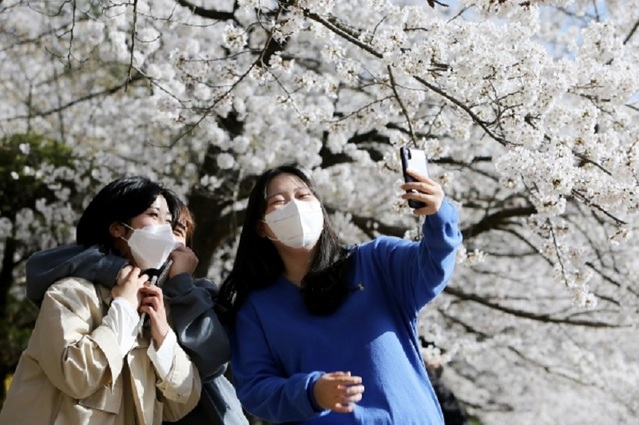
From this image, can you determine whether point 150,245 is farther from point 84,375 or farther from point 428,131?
point 428,131

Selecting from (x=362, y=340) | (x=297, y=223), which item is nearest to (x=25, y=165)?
(x=297, y=223)

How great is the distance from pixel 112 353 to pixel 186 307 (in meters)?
0.35

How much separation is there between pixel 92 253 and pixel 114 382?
0.40 meters

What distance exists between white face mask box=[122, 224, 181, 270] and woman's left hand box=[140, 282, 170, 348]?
8cm

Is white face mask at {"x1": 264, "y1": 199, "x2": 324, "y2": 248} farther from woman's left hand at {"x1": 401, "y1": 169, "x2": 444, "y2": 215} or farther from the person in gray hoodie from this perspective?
woman's left hand at {"x1": 401, "y1": 169, "x2": 444, "y2": 215}

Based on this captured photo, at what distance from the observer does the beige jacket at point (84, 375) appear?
99.1 inches

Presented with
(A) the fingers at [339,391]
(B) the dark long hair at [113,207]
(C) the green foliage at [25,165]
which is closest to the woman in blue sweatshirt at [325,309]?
(A) the fingers at [339,391]

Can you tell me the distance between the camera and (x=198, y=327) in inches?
110

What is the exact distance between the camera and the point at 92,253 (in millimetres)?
2789

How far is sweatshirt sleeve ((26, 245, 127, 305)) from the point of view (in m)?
2.73

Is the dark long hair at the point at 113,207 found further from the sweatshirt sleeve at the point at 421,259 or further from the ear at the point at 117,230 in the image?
the sweatshirt sleeve at the point at 421,259

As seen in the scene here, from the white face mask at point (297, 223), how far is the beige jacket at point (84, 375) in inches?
17.2

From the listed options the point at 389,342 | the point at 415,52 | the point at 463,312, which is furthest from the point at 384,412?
the point at 463,312

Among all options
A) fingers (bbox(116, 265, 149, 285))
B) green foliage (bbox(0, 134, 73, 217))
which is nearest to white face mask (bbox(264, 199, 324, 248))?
fingers (bbox(116, 265, 149, 285))
